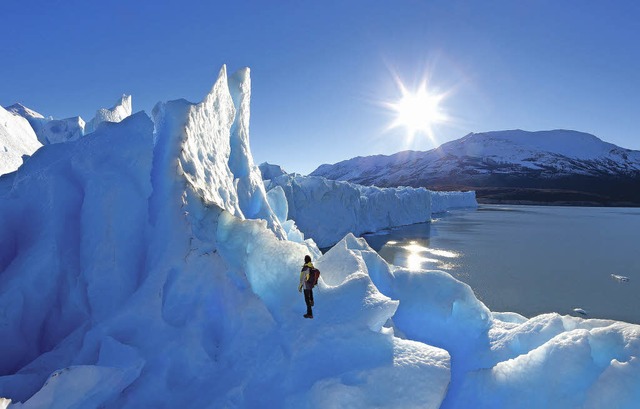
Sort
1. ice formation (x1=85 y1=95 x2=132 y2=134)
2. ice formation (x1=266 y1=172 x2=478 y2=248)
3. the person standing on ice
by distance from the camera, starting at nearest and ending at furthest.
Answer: the person standing on ice
ice formation (x1=85 y1=95 x2=132 y2=134)
ice formation (x1=266 y1=172 x2=478 y2=248)

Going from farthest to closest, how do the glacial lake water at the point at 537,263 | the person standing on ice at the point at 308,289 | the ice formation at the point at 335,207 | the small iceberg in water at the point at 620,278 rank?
1. the ice formation at the point at 335,207
2. the small iceberg in water at the point at 620,278
3. the glacial lake water at the point at 537,263
4. the person standing on ice at the point at 308,289

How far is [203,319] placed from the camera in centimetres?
437

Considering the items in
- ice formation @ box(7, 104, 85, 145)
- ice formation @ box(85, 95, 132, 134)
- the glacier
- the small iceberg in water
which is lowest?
the small iceberg in water

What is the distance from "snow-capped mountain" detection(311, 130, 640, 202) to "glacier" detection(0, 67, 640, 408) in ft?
288

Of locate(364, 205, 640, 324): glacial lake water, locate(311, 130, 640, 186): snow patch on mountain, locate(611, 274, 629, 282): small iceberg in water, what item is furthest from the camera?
locate(311, 130, 640, 186): snow patch on mountain

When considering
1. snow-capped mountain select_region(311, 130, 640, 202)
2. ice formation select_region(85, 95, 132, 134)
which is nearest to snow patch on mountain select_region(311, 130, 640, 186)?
snow-capped mountain select_region(311, 130, 640, 202)

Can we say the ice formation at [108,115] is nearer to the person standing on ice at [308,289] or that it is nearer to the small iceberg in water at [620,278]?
the person standing on ice at [308,289]

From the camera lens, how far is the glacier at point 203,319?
3674 millimetres

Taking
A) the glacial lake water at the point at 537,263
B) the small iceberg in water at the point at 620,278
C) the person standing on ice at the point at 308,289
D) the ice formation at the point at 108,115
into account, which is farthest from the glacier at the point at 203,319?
the small iceberg in water at the point at 620,278

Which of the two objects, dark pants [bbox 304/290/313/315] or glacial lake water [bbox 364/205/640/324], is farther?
glacial lake water [bbox 364/205/640/324]

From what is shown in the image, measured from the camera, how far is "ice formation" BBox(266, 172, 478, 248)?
82.2ft

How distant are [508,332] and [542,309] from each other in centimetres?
845

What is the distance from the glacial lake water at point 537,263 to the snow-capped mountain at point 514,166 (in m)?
59.2

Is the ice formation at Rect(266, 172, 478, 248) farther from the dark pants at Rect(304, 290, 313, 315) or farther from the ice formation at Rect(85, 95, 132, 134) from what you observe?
the dark pants at Rect(304, 290, 313, 315)
